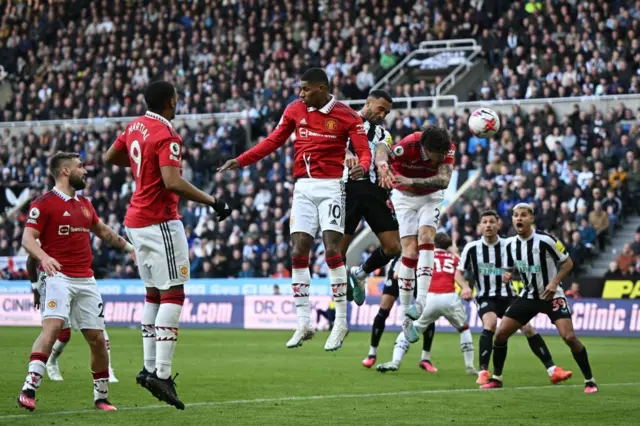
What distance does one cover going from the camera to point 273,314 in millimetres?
30906

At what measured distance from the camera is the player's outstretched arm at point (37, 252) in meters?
11.4

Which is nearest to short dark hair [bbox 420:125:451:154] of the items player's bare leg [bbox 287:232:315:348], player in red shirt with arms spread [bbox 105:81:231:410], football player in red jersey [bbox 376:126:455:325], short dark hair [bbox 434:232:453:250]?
football player in red jersey [bbox 376:126:455:325]

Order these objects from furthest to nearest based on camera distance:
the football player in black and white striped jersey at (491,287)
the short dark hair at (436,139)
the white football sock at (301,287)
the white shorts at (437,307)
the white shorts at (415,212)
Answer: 1. the white shorts at (437,307)
2. the football player in black and white striped jersey at (491,287)
3. the white shorts at (415,212)
4. the short dark hair at (436,139)
5. the white football sock at (301,287)

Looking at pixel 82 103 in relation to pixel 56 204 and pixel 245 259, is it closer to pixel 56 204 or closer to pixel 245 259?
pixel 245 259

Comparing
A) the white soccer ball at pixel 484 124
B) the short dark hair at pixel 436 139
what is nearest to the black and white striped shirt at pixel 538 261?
the white soccer ball at pixel 484 124

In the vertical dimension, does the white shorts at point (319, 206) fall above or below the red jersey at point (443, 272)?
above

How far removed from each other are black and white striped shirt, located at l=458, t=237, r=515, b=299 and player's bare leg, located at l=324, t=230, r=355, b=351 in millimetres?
3836

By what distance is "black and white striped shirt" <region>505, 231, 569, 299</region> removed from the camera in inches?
577

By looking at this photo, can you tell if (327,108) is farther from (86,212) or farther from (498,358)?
(498,358)

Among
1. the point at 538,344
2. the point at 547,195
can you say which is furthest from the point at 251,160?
the point at 547,195

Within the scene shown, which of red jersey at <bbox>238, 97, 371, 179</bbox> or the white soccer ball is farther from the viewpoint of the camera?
the white soccer ball

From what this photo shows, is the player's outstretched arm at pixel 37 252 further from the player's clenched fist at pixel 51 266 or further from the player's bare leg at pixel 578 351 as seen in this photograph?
the player's bare leg at pixel 578 351

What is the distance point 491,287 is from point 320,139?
16.6 feet

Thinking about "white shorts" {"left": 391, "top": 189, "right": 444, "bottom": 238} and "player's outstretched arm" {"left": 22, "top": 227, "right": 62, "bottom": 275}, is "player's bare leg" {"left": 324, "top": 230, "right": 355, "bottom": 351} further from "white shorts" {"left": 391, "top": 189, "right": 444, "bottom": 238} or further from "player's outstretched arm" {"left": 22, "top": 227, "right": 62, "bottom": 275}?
"player's outstretched arm" {"left": 22, "top": 227, "right": 62, "bottom": 275}
